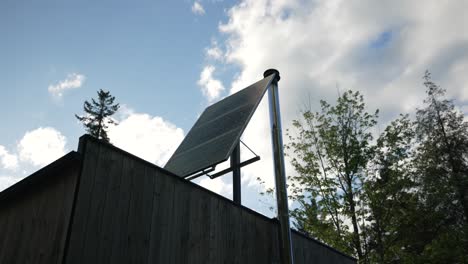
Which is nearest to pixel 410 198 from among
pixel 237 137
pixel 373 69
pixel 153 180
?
pixel 373 69

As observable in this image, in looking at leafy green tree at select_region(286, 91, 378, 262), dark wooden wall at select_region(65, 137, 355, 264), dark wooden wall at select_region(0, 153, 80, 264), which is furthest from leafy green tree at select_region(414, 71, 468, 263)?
dark wooden wall at select_region(0, 153, 80, 264)

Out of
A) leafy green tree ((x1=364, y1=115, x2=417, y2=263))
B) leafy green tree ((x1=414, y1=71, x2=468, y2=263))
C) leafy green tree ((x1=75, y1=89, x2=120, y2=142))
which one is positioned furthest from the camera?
leafy green tree ((x1=75, y1=89, x2=120, y2=142))

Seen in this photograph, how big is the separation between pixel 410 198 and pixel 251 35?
29.2ft

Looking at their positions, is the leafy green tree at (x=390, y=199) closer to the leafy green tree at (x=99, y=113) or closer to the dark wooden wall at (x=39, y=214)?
the dark wooden wall at (x=39, y=214)

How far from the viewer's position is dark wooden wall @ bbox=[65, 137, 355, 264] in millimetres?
3121

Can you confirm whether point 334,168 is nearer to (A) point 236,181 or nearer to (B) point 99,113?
(A) point 236,181

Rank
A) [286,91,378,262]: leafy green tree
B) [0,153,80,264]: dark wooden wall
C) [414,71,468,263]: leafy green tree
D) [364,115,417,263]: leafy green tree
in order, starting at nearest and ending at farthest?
[0,153,80,264]: dark wooden wall, [364,115,417,263]: leafy green tree, [286,91,378,262]: leafy green tree, [414,71,468,263]: leafy green tree

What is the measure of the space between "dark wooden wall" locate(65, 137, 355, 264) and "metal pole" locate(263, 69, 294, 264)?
449 millimetres

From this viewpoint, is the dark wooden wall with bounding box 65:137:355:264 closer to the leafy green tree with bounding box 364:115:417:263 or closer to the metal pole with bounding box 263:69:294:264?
the metal pole with bounding box 263:69:294:264

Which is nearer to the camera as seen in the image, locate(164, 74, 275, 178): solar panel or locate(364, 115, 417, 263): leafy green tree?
locate(164, 74, 275, 178): solar panel

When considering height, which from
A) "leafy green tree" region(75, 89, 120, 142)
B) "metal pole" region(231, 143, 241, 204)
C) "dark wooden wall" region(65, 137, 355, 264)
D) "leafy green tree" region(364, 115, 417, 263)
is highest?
"leafy green tree" region(75, 89, 120, 142)

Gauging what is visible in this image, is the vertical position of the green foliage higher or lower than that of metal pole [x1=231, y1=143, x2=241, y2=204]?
higher

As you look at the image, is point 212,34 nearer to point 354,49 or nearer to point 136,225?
point 354,49

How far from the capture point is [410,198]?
1265cm
